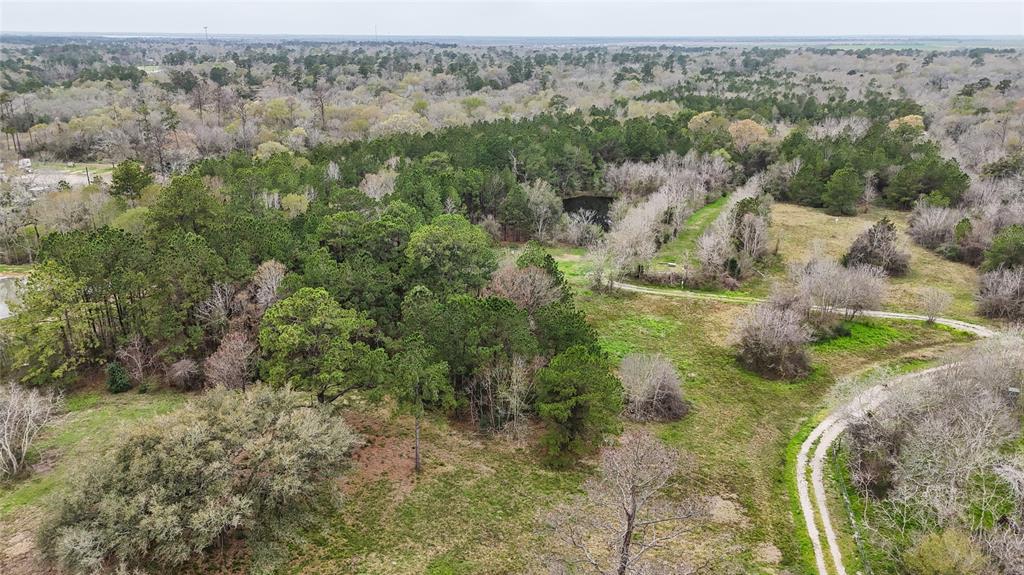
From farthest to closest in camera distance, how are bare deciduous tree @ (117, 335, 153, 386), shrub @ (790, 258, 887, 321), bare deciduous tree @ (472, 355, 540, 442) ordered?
shrub @ (790, 258, 887, 321) → bare deciduous tree @ (117, 335, 153, 386) → bare deciduous tree @ (472, 355, 540, 442)

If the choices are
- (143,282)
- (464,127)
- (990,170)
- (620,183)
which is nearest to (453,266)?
(143,282)

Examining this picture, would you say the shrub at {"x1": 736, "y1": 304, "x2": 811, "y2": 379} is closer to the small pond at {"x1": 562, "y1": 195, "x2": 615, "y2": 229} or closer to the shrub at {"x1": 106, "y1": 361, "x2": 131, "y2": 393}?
the small pond at {"x1": 562, "y1": 195, "x2": 615, "y2": 229}

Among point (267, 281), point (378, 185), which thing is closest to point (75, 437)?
point (267, 281)

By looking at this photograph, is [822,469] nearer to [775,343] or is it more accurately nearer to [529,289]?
[775,343]

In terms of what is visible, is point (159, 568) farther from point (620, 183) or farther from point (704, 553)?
point (620, 183)

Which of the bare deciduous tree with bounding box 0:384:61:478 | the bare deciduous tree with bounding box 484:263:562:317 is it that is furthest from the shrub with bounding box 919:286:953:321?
the bare deciduous tree with bounding box 0:384:61:478

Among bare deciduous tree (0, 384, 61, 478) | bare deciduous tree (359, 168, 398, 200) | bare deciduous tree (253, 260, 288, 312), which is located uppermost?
bare deciduous tree (359, 168, 398, 200)
